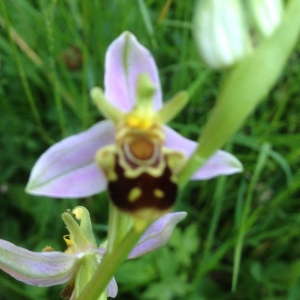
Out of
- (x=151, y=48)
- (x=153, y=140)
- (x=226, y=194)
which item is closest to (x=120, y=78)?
(x=153, y=140)

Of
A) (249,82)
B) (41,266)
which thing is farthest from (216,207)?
(249,82)

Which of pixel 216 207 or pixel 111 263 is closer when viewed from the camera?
pixel 111 263

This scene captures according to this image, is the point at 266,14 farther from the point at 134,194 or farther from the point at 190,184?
the point at 190,184

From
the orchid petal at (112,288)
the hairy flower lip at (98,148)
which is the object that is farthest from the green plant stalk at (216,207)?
the hairy flower lip at (98,148)

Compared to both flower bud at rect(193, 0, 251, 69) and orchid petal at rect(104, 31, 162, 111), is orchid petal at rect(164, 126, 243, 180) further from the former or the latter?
flower bud at rect(193, 0, 251, 69)

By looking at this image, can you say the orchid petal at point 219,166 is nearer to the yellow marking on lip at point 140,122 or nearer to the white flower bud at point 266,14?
the yellow marking on lip at point 140,122

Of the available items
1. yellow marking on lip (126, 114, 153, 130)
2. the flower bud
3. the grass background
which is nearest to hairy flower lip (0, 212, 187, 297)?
yellow marking on lip (126, 114, 153, 130)
